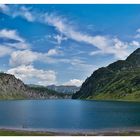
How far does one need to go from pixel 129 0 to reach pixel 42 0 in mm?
22916

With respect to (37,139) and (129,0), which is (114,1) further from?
(37,139)

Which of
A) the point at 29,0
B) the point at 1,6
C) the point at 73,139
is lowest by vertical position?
the point at 73,139

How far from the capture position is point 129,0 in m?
93.6

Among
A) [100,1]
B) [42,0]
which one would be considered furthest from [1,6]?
[100,1]

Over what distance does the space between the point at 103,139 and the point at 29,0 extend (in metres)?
38.8

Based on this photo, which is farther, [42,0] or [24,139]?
[42,0]

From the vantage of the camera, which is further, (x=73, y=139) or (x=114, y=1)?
(x=114, y=1)

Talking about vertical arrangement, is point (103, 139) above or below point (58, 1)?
below

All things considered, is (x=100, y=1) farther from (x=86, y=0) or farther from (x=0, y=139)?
(x=0, y=139)

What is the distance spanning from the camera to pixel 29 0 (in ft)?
289

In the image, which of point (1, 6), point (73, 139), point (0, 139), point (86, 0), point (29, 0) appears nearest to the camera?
point (0, 139)

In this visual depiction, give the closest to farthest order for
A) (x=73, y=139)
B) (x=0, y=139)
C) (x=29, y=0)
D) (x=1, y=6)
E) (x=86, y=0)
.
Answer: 1. (x=0, y=139)
2. (x=73, y=139)
3. (x=29, y=0)
4. (x=86, y=0)
5. (x=1, y=6)

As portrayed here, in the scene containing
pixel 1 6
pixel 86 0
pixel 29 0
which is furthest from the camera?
pixel 1 6

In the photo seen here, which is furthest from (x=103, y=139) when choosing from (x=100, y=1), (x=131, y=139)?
(x=100, y=1)
